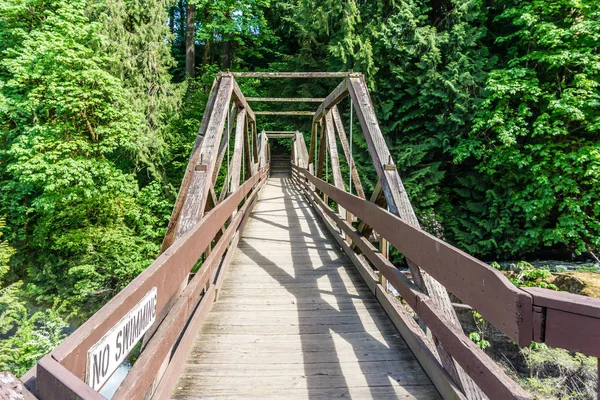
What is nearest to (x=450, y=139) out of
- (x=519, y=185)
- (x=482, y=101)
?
(x=482, y=101)

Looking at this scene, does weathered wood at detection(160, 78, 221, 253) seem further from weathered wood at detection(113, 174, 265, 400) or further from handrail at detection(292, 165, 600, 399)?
handrail at detection(292, 165, 600, 399)

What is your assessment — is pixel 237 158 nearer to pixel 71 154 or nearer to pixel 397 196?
pixel 397 196

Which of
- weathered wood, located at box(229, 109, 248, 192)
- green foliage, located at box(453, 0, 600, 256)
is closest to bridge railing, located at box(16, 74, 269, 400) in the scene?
weathered wood, located at box(229, 109, 248, 192)

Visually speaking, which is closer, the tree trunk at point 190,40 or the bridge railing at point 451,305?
the bridge railing at point 451,305

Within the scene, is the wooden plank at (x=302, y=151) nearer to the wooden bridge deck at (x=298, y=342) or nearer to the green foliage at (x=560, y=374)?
the green foliage at (x=560, y=374)

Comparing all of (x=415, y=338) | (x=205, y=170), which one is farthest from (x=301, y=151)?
(x=415, y=338)

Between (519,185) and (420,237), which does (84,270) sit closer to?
(420,237)

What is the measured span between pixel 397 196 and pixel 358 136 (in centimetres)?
1131

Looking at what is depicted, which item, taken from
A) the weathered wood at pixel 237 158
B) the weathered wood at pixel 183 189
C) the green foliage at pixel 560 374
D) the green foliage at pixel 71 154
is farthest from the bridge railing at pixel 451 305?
the green foliage at pixel 71 154

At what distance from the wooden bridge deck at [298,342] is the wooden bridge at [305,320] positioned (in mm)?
11

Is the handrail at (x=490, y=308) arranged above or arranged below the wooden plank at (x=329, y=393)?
above

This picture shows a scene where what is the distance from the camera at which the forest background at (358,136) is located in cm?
1002

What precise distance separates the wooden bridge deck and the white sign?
0.84 m

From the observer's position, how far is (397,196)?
9.02 feet
